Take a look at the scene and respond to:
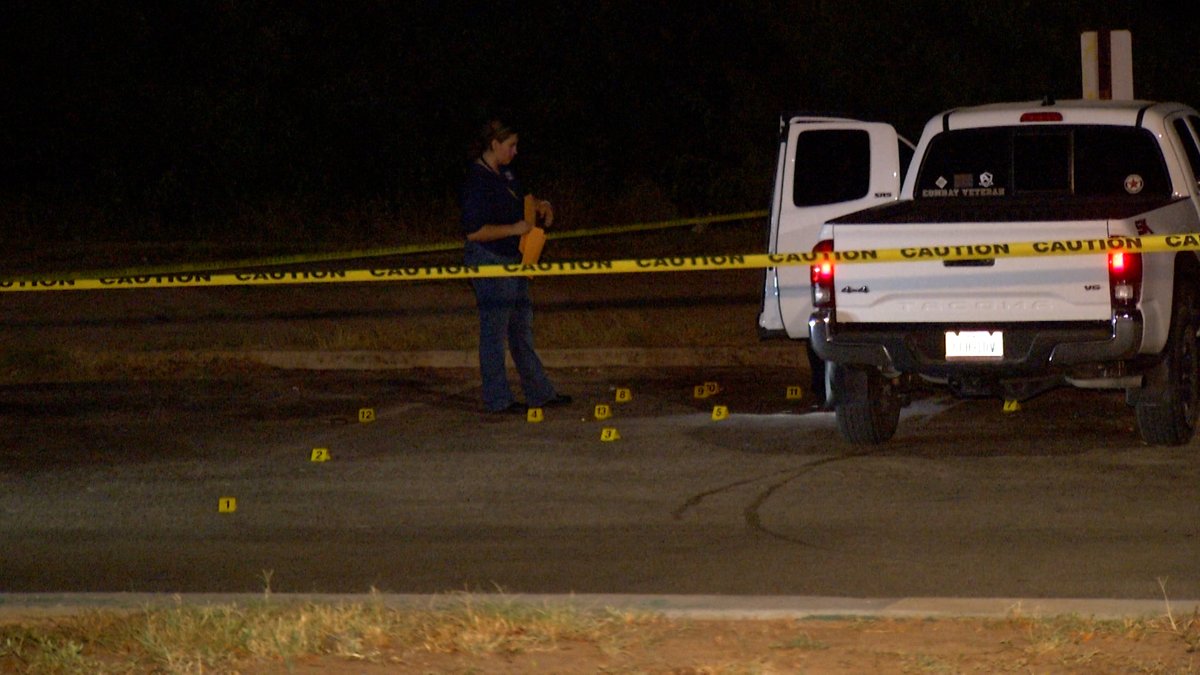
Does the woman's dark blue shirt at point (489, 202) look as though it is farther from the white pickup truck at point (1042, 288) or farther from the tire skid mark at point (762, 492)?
the tire skid mark at point (762, 492)

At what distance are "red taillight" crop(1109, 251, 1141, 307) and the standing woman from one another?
3.94 m

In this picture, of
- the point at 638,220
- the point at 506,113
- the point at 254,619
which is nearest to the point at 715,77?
the point at 506,113

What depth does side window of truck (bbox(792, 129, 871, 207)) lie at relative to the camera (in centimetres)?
1221

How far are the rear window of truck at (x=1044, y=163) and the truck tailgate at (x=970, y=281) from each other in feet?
4.98

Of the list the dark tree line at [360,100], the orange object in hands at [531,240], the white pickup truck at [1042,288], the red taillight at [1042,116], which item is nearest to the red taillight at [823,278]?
the white pickup truck at [1042,288]

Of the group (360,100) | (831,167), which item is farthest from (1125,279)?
(360,100)

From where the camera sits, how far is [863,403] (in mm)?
10516

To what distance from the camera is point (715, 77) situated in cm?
3161

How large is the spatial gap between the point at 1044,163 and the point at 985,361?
2196 mm

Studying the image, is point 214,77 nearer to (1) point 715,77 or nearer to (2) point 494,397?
(1) point 715,77

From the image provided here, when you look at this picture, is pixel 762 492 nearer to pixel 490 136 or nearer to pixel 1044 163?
pixel 1044 163

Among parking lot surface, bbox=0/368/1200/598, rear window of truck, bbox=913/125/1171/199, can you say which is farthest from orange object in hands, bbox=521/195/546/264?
rear window of truck, bbox=913/125/1171/199

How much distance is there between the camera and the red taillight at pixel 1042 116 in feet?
37.3

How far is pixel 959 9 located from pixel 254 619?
19395 millimetres
